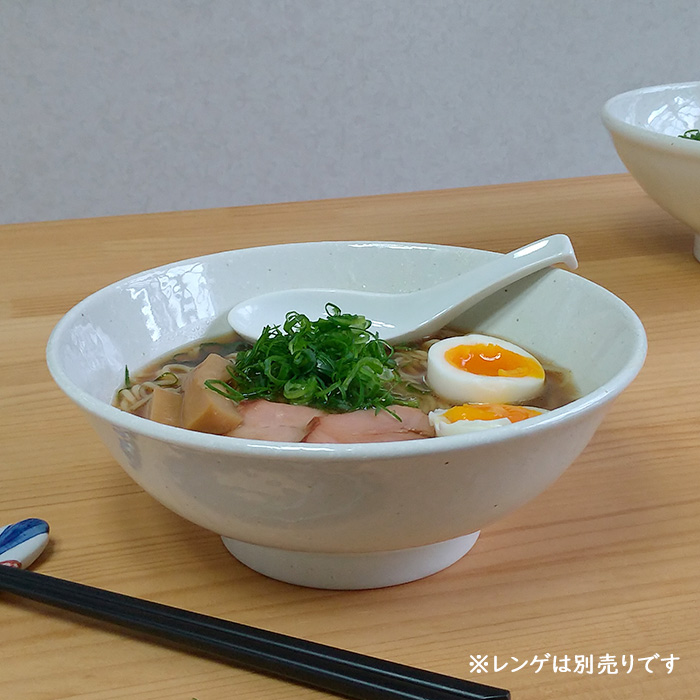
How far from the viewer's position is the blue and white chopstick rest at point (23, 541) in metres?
0.72

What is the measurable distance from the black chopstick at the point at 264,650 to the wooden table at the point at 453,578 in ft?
0.08

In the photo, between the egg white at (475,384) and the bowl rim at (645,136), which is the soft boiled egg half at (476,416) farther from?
the bowl rim at (645,136)

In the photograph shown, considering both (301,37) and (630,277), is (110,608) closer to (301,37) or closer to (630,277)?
(630,277)

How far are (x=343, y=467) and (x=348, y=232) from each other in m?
1.01

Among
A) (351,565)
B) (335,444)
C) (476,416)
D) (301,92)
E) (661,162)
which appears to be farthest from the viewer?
(301,92)

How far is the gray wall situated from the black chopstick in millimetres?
2887

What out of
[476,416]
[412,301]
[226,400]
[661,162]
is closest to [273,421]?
[226,400]

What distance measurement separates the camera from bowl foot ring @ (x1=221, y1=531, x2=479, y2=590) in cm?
69

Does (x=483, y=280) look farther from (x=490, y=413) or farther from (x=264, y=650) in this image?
(x=264, y=650)

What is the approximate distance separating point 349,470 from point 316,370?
0.89ft

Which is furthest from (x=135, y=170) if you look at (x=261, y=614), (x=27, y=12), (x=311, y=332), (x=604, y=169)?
(x=261, y=614)

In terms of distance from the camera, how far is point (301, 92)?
3400mm

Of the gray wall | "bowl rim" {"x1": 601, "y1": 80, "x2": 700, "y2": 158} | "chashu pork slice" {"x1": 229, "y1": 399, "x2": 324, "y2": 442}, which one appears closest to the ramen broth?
"chashu pork slice" {"x1": 229, "y1": 399, "x2": 324, "y2": 442}

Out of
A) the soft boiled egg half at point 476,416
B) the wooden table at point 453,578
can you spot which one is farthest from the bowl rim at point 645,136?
the soft boiled egg half at point 476,416
